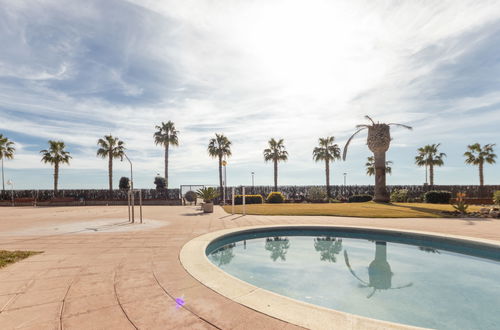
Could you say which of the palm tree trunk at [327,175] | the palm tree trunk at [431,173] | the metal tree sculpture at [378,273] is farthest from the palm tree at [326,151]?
the metal tree sculpture at [378,273]

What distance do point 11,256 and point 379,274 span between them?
9.23 meters

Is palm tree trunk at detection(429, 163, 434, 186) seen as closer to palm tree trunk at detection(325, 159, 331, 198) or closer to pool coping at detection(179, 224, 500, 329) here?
palm tree trunk at detection(325, 159, 331, 198)

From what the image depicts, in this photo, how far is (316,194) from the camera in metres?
31.7

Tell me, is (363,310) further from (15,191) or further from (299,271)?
(15,191)

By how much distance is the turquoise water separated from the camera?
4.61 meters

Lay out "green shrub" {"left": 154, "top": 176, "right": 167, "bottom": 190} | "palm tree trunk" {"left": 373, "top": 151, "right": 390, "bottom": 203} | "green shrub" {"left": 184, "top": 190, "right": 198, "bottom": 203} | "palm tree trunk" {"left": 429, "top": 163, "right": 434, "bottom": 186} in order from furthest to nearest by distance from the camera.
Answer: "palm tree trunk" {"left": 429, "top": 163, "right": 434, "bottom": 186} < "green shrub" {"left": 154, "top": 176, "right": 167, "bottom": 190} < "green shrub" {"left": 184, "top": 190, "right": 198, "bottom": 203} < "palm tree trunk" {"left": 373, "top": 151, "right": 390, "bottom": 203}

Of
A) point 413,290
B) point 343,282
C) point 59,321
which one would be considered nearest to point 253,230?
point 343,282

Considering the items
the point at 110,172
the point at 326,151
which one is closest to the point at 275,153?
the point at 326,151

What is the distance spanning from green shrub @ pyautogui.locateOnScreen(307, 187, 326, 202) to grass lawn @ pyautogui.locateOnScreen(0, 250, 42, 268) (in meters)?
27.6

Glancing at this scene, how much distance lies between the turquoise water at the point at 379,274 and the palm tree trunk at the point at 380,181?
49.1 feet

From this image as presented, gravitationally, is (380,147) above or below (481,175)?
above

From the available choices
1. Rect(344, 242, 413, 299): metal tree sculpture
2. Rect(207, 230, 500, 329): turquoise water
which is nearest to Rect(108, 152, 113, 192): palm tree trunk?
Rect(207, 230, 500, 329): turquoise water

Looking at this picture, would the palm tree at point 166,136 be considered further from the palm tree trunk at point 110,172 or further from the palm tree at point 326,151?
the palm tree at point 326,151

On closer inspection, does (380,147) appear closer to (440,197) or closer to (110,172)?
(440,197)
